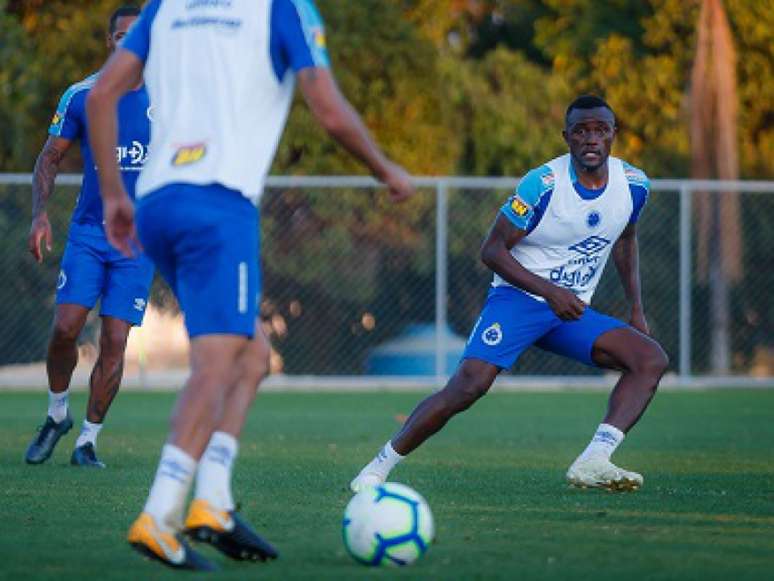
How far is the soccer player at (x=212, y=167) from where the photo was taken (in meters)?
5.92

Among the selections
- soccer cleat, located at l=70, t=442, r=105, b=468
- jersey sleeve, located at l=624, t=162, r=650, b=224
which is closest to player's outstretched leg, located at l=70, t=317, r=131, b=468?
soccer cleat, located at l=70, t=442, r=105, b=468

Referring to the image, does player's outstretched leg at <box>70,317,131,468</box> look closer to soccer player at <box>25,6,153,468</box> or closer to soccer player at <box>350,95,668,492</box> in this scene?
soccer player at <box>25,6,153,468</box>

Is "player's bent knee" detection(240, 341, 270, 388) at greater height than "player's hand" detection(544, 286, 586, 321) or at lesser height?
greater

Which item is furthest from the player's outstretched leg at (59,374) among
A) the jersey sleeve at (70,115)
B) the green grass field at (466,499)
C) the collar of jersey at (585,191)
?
the collar of jersey at (585,191)

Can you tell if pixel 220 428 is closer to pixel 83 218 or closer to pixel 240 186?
pixel 240 186

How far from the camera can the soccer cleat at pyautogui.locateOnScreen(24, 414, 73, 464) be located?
10211 millimetres

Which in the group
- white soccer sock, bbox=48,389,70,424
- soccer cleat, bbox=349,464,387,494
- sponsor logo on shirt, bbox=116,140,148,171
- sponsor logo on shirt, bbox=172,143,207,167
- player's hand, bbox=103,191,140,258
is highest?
sponsor logo on shirt, bbox=172,143,207,167

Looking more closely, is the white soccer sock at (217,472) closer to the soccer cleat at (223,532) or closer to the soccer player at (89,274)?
the soccer cleat at (223,532)

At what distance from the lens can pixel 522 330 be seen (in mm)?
8867

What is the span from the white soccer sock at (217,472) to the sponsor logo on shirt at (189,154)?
94 centimetres

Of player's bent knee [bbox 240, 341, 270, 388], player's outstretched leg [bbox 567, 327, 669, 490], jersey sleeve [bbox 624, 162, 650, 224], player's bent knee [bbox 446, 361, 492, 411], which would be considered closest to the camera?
player's bent knee [bbox 240, 341, 270, 388]

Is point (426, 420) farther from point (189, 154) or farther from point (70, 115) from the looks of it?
point (189, 154)

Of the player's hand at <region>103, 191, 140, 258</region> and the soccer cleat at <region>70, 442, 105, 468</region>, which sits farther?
the soccer cleat at <region>70, 442, 105, 468</region>

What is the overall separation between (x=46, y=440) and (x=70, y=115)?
186 cm
